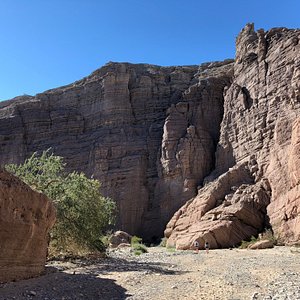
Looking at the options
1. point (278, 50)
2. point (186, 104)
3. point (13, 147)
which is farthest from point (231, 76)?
point (13, 147)

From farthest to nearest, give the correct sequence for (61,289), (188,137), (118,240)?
(188,137) < (118,240) < (61,289)

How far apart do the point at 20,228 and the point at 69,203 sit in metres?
10.5

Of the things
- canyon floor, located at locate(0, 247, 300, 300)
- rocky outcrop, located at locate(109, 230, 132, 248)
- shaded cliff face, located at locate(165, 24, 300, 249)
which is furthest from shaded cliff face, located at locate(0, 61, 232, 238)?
canyon floor, located at locate(0, 247, 300, 300)

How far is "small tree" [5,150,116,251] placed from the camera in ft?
73.6

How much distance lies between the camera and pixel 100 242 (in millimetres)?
25734

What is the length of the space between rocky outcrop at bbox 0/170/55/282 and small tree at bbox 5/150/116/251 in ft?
26.6

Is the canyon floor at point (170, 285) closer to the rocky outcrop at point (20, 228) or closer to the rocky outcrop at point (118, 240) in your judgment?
the rocky outcrop at point (20, 228)

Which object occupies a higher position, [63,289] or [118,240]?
[118,240]

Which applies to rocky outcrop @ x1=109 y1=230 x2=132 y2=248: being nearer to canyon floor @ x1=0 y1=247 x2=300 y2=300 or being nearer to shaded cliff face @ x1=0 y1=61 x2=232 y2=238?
shaded cliff face @ x1=0 y1=61 x2=232 y2=238

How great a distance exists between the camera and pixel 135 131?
60.2 meters

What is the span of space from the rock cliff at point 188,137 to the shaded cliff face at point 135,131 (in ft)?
0.53

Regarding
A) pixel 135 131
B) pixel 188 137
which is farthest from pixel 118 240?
pixel 135 131

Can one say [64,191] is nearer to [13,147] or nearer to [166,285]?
[166,285]

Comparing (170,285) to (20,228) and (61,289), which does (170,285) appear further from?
(20,228)
